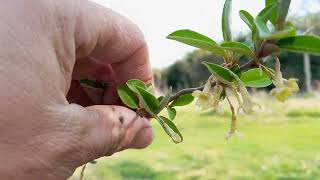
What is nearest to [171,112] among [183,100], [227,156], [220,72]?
[183,100]

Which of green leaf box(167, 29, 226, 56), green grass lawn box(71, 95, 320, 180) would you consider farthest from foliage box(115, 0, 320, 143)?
green grass lawn box(71, 95, 320, 180)

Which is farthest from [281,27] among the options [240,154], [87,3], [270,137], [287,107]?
[287,107]

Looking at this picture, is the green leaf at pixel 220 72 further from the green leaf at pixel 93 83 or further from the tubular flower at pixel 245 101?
the green leaf at pixel 93 83

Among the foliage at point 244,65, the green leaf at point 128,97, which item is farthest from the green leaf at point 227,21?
the green leaf at point 128,97

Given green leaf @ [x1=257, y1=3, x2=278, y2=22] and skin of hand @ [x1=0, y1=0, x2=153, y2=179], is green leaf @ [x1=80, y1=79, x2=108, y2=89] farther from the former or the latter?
green leaf @ [x1=257, y1=3, x2=278, y2=22]

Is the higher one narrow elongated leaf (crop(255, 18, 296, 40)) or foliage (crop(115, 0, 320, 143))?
narrow elongated leaf (crop(255, 18, 296, 40))

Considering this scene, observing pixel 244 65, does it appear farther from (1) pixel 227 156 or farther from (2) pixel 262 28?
(1) pixel 227 156
